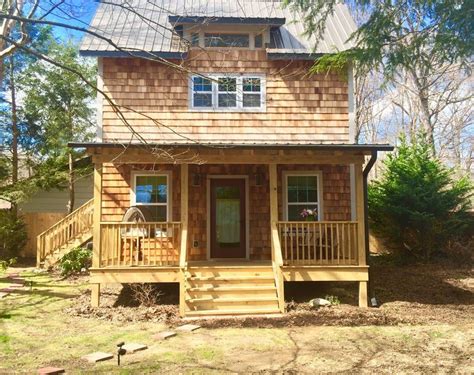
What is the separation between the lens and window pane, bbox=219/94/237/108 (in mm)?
10977

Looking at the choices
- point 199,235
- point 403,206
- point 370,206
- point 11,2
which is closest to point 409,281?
point 403,206

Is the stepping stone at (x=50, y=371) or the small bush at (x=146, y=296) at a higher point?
the small bush at (x=146, y=296)

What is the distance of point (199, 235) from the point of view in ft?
35.2

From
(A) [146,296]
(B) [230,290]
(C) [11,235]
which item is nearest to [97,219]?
(A) [146,296]

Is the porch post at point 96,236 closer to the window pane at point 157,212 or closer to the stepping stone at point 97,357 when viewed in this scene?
the window pane at point 157,212

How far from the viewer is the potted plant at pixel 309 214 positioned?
34.2ft

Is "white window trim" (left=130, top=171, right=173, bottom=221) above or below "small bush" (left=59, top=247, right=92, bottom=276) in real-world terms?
above

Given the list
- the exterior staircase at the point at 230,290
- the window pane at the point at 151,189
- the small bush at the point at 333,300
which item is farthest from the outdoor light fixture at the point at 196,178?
the small bush at the point at 333,300

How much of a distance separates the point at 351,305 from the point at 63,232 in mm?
8936

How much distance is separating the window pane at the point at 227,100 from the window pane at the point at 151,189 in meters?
2.33

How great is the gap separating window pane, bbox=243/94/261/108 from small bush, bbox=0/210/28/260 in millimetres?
9623

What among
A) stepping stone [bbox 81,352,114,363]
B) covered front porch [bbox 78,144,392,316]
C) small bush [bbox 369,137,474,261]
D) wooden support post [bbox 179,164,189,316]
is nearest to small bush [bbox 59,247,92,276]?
covered front porch [bbox 78,144,392,316]

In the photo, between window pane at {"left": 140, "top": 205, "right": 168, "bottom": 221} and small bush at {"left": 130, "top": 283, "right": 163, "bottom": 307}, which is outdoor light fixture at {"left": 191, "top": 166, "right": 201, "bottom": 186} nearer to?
window pane at {"left": 140, "top": 205, "right": 168, "bottom": 221}

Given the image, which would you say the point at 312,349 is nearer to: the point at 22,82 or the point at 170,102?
the point at 170,102
